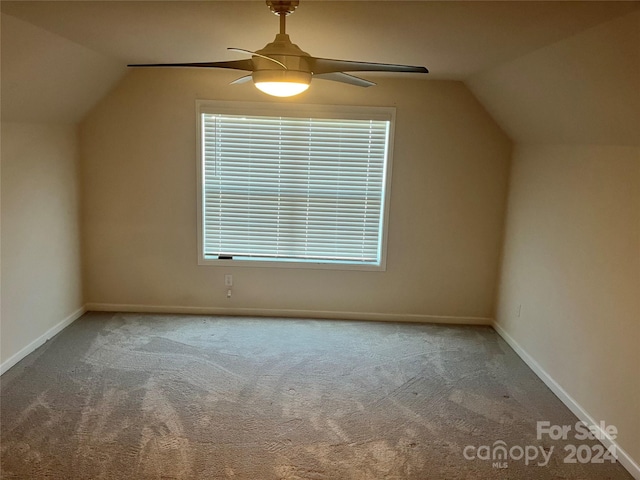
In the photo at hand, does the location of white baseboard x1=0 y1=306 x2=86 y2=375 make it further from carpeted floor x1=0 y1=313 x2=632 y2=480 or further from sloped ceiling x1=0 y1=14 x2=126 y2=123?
sloped ceiling x1=0 y1=14 x2=126 y2=123

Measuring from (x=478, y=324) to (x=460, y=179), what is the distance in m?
1.39

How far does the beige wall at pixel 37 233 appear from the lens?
3.32 m

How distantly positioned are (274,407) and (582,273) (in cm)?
214

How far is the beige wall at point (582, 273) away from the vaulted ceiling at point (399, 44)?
23 cm

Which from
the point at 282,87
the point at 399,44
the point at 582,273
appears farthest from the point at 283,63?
the point at 582,273

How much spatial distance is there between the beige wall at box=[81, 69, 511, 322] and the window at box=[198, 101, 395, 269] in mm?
113

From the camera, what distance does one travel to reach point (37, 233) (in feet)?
12.1

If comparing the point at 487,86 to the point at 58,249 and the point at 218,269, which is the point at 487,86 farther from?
the point at 58,249

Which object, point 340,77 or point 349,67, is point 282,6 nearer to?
point 349,67

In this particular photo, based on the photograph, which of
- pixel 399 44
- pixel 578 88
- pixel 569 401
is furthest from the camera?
pixel 569 401

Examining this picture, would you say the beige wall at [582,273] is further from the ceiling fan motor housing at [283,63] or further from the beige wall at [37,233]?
the beige wall at [37,233]

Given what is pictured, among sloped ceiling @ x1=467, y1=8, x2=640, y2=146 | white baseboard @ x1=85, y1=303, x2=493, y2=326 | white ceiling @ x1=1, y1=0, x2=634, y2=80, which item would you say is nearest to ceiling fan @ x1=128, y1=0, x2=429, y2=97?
white ceiling @ x1=1, y1=0, x2=634, y2=80

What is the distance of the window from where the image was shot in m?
4.23

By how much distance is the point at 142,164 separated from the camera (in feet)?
14.0
